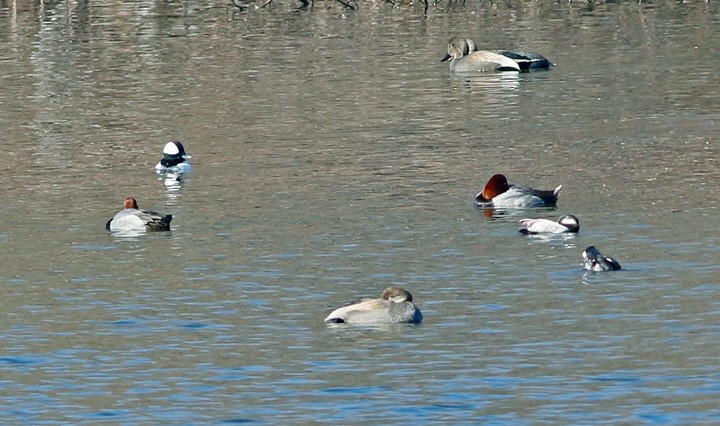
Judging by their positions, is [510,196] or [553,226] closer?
[553,226]

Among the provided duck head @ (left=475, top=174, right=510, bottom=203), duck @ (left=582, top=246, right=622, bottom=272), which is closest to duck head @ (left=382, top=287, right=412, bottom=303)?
duck @ (left=582, top=246, right=622, bottom=272)

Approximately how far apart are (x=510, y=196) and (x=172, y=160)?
15.2 feet

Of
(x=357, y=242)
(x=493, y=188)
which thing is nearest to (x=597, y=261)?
(x=357, y=242)

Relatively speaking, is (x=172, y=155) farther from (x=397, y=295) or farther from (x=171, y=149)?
(x=397, y=295)

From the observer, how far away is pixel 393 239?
50.5ft

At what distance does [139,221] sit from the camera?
1608 cm

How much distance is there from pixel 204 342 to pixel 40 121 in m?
12.9

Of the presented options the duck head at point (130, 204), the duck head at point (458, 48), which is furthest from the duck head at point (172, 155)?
the duck head at point (458, 48)

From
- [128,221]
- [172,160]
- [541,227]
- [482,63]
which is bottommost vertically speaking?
[482,63]

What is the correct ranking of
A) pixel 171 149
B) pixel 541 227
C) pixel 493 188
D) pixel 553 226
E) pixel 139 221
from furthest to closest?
pixel 171 149 < pixel 493 188 < pixel 139 221 < pixel 541 227 < pixel 553 226

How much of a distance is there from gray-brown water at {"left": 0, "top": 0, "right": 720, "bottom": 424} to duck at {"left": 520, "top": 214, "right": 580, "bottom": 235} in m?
0.15

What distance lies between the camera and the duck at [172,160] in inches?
765

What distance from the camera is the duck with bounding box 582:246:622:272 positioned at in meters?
13.5

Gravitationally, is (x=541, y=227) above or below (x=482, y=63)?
above
